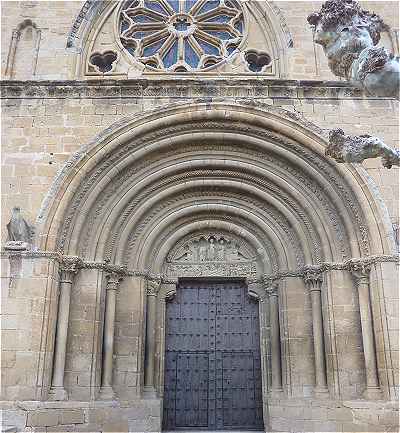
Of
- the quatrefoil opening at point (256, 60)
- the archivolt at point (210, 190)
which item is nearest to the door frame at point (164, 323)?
the archivolt at point (210, 190)

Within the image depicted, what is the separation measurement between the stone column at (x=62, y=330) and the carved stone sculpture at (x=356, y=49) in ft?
17.0

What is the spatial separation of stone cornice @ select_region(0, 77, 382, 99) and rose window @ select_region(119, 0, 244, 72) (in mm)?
1055

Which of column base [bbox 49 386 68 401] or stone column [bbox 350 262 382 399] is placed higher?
stone column [bbox 350 262 382 399]

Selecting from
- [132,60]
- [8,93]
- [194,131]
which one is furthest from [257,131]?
[8,93]

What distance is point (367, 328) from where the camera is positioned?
7922 mm

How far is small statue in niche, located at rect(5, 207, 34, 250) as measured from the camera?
7.85 m

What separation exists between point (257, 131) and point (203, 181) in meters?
1.34

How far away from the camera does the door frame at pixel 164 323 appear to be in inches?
342

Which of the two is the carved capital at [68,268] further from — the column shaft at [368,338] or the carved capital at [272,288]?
the column shaft at [368,338]

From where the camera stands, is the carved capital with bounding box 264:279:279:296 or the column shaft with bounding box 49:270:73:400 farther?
the carved capital with bounding box 264:279:279:296

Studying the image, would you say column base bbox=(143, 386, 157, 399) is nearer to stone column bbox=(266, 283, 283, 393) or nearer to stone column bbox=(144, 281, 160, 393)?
stone column bbox=(144, 281, 160, 393)

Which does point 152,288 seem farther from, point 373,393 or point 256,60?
point 256,60

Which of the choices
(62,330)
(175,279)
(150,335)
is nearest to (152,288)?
(175,279)

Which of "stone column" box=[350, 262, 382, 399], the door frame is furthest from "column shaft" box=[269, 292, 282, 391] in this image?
"stone column" box=[350, 262, 382, 399]
